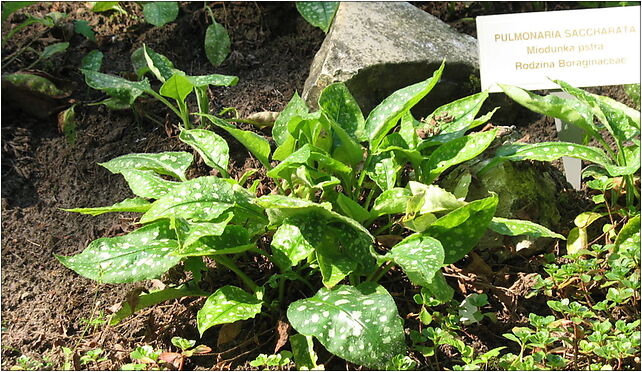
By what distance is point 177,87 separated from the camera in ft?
9.34

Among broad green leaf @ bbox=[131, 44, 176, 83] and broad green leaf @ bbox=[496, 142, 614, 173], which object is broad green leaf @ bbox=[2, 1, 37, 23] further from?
broad green leaf @ bbox=[496, 142, 614, 173]

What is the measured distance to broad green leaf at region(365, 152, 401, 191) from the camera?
2535 millimetres

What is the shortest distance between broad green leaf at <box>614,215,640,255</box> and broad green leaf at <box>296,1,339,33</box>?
155cm

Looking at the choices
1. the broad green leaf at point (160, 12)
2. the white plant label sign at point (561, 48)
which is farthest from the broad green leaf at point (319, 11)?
the white plant label sign at point (561, 48)

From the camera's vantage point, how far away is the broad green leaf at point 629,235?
2.52 metres

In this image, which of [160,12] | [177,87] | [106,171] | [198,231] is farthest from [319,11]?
[198,231]

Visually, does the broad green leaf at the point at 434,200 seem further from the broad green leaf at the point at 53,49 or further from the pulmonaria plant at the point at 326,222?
the broad green leaf at the point at 53,49

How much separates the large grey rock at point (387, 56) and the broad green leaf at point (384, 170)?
0.56m

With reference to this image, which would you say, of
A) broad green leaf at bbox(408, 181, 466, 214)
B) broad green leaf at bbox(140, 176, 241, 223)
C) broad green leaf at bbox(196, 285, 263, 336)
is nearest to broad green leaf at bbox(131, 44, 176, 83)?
broad green leaf at bbox(140, 176, 241, 223)

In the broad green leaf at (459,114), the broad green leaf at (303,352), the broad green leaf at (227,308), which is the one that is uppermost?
the broad green leaf at (459,114)

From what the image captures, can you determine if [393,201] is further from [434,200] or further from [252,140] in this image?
[252,140]

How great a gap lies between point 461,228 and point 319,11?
1.48 metres

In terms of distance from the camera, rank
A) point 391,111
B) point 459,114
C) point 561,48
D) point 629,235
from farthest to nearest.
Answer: point 561,48 < point 459,114 < point 391,111 < point 629,235

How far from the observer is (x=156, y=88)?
3438mm
